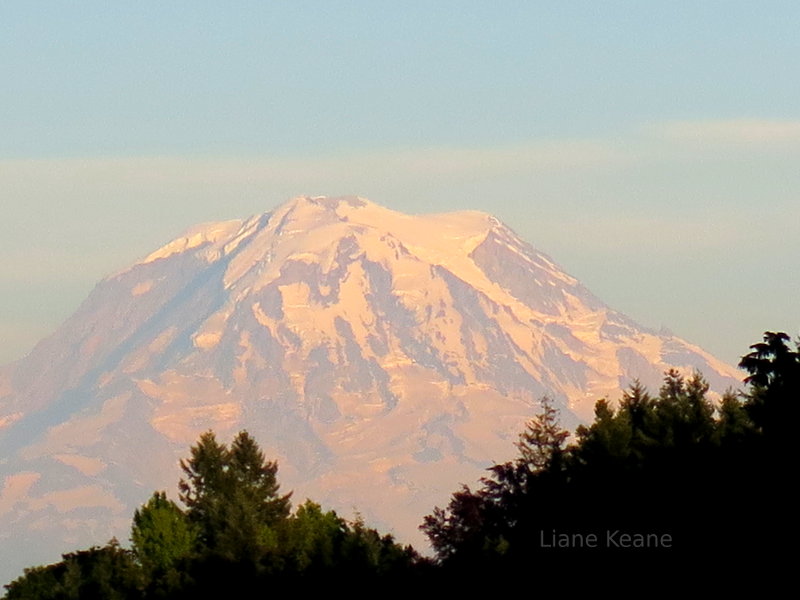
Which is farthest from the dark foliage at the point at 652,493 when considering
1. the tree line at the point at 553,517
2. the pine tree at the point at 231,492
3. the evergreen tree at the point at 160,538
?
the evergreen tree at the point at 160,538

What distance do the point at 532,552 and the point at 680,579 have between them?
16.9 meters

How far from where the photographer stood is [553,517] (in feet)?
308

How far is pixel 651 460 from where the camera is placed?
9444cm

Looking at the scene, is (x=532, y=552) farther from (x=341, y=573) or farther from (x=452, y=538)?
(x=452, y=538)

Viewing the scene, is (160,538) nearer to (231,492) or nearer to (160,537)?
(160,537)

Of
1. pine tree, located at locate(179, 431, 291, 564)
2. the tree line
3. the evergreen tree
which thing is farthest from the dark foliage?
the evergreen tree

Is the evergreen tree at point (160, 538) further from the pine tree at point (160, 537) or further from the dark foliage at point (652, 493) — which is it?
the dark foliage at point (652, 493)

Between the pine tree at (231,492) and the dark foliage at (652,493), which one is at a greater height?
the pine tree at (231,492)

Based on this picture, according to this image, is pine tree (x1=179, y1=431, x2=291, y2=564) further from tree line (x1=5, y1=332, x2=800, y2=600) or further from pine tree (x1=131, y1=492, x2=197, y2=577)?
pine tree (x1=131, y1=492, x2=197, y2=577)

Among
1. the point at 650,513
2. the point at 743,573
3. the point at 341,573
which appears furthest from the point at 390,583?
the point at 743,573

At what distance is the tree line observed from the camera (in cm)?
6569

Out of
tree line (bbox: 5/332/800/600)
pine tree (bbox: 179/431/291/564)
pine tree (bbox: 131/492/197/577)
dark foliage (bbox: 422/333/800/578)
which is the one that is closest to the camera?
dark foliage (bbox: 422/333/800/578)

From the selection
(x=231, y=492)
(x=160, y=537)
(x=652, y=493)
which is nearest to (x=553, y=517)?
(x=652, y=493)

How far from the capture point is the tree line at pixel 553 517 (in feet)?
216
